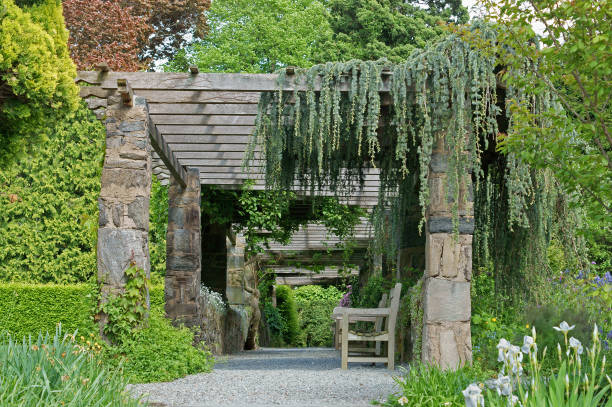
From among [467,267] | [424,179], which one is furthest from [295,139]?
[467,267]

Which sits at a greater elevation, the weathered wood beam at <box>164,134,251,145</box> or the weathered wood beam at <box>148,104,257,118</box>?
the weathered wood beam at <box>148,104,257,118</box>

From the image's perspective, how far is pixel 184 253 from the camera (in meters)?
9.31

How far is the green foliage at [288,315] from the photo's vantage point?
21.7 metres

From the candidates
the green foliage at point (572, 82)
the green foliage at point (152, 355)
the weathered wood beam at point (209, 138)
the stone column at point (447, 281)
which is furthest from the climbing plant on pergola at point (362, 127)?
the green foliage at point (572, 82)

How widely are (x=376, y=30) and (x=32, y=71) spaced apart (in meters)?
16.8

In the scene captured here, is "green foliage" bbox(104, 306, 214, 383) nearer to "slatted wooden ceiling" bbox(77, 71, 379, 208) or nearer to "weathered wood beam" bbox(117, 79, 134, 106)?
"slatted wooden ceiling" bbox(77, 71, 379, 208)

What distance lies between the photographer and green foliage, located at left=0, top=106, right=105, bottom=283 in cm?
1041

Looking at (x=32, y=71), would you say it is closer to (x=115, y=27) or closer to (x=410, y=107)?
(x=410, y=107)

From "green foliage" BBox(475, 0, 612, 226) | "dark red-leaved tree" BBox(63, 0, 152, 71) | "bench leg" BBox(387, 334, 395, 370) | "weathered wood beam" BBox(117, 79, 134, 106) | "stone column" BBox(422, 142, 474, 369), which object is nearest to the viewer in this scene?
"green foliage" BBox(475, 0, 612, 226)

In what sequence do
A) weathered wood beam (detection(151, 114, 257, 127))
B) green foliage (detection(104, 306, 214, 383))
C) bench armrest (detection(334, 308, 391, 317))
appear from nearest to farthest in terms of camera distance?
green foliage (detection(104, 306, 214, 383))
weathered wood beam (detection(151, 114, 257, 127))
bench armrest (detection(334, 308, 391, 317))

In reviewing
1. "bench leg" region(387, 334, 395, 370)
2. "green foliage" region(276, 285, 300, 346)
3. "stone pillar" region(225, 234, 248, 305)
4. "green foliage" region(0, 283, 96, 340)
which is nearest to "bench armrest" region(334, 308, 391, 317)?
"bench leg" region(387, 334, 395, 370)

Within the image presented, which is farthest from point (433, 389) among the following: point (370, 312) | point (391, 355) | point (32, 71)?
point (32, 71)

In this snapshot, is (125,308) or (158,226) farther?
(158,226)

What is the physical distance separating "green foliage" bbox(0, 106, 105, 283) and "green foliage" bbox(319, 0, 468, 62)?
10.6 m
